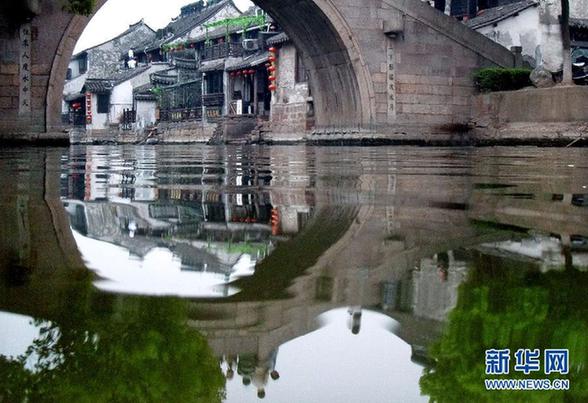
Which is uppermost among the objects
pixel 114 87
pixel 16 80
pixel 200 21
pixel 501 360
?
pixel 200 21

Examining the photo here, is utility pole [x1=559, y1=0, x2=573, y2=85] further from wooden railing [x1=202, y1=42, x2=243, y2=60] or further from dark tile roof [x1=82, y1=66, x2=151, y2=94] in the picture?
dark tile roof [x1=82, y1=66, x2=151, y2=94]

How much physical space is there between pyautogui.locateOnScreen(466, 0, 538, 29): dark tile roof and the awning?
40.1 feet

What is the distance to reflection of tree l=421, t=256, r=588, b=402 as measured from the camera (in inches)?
36.3

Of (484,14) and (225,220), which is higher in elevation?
(484,14)

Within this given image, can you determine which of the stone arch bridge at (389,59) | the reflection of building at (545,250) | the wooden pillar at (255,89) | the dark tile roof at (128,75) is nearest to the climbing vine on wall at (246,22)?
the wooden pillar at (255,89)

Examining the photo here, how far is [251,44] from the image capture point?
2948 centimetres

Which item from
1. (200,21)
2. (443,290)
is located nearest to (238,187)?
(443,290)

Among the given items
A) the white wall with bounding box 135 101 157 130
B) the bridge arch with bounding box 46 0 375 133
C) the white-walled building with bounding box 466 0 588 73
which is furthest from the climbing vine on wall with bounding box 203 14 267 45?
the bridge arch with bounding box 46 0 375 133

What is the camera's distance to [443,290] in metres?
1.26

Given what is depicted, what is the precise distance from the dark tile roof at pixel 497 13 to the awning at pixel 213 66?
12.2 metres

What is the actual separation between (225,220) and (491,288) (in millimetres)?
1187

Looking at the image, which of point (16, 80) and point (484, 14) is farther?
point (484, 14)

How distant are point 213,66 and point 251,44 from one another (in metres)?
2.75

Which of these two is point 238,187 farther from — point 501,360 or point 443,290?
point 501,360
